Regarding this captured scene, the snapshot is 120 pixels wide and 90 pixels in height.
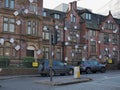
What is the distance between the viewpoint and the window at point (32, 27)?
4503cm

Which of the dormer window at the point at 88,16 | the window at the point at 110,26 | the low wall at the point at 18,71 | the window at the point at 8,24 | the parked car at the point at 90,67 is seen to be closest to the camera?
the low wall at the point at 18,71

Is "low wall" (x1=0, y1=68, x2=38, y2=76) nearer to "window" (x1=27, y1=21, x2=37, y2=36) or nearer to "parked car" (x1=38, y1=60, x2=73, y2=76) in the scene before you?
"parked car" (x1=38, y1=60, x2=73, y2=76)

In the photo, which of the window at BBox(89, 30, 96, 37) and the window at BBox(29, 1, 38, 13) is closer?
the window at BBox(29, 1, 38, 13)

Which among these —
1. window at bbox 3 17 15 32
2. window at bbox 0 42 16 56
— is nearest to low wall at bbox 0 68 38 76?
window at bbox 0 42 16 56

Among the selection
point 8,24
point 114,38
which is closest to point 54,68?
point 8,24

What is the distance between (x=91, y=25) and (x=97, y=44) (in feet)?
12.7

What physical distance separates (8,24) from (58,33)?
→ 9791 mm

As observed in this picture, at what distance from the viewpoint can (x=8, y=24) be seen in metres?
42.5

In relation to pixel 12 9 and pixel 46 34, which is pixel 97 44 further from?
pixel 12 9

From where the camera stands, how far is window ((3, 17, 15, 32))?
42.2 metres

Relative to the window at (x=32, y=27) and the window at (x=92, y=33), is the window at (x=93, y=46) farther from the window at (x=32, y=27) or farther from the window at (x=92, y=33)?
the window at (x=32, y=27)

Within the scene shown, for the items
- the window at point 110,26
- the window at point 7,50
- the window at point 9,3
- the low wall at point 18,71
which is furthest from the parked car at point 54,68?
the window at point 110,26

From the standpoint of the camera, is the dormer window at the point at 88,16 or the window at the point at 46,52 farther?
the dormer window at the point at 88,16

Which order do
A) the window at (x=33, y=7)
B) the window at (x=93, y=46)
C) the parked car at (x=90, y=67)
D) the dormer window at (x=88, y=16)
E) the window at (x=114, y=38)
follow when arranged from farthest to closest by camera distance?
the window at (x=114, y=38) → the dormer window at (x=88, y=16) → the window at (x=93, y=46) → the window at (x=33, y=7) → the parked car at (x=90, y=67)
